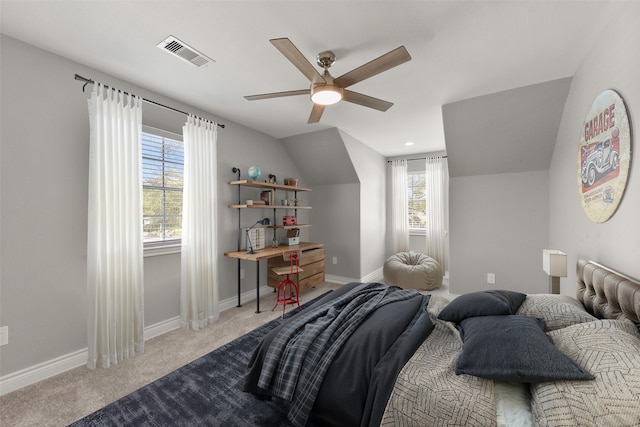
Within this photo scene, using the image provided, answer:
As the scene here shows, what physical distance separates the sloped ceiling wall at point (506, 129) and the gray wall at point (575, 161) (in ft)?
0.44

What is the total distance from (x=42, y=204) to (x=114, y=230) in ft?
1.66

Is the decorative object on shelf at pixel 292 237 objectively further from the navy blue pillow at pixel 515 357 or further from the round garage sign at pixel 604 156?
the round garage sign at pixel 604 156

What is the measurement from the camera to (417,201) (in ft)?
18.2

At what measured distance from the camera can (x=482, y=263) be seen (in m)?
3.80

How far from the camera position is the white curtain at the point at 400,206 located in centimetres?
546

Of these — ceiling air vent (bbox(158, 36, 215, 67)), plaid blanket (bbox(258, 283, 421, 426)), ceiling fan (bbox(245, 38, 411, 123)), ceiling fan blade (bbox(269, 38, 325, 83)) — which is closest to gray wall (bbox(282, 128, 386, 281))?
ceiling fan (bbox(245, 38, 411, 123))

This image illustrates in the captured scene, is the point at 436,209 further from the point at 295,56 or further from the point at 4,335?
the point at 4,335

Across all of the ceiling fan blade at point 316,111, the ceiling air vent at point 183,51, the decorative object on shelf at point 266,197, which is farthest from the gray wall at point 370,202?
the ceiling air vent at point 183,51

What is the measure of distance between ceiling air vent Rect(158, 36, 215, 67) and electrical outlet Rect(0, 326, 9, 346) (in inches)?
94.6

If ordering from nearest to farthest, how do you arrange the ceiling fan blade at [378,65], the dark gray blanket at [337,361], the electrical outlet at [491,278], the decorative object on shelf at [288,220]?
1. the dark gray blanket at [337,361]
2. the ceiling fan blade at [378,65]
3. the electrical outlet at [491,278]
4. the decorative object on shelf at [288,220]

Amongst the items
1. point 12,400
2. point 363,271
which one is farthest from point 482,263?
point 12,400

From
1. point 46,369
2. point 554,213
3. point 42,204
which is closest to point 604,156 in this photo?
point 554,213

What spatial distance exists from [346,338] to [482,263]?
10.2 feet

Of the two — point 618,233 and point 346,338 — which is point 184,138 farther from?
point 618,233
